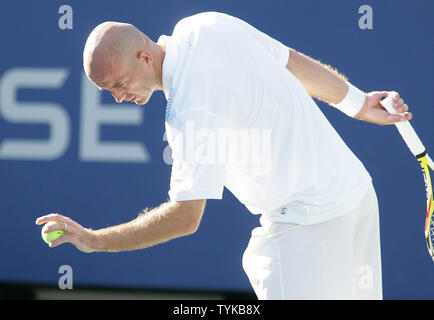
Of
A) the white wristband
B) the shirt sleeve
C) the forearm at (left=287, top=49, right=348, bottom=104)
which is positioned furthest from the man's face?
the white wristband

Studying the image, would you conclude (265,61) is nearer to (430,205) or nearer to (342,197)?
(342,197)

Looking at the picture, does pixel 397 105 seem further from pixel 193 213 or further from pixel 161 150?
pixel 161 150

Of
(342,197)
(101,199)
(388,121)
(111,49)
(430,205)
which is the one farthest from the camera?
(101,199)

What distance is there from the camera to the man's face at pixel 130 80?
2148 millimetres

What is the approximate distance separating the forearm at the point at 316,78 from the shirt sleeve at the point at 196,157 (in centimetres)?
52

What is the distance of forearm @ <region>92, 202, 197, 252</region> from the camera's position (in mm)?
2102

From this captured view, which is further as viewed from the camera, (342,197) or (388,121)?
(388,121)

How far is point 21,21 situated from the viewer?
3.94 meters

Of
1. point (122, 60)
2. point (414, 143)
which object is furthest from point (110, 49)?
point (414, 143)

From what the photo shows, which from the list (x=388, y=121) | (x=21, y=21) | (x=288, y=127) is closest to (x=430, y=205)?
(x=388, y=121)

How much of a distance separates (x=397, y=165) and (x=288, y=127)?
1.58 m

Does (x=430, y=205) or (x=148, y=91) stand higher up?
(x=148, y=91)

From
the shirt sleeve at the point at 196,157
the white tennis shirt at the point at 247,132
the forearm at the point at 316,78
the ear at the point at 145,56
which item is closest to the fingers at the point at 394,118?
the forearm at the point at 316,78

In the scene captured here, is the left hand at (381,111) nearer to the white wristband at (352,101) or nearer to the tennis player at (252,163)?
the white wristband at (352,101)
